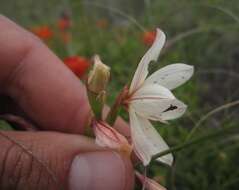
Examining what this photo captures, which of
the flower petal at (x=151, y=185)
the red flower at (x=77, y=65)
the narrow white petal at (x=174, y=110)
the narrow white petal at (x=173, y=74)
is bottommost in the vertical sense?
the red flower at (x=77, y=65)

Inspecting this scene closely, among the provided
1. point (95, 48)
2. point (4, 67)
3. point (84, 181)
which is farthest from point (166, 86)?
point (95, 48)

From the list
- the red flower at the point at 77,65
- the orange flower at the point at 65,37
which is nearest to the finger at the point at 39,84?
the red flower at the point at 77,65

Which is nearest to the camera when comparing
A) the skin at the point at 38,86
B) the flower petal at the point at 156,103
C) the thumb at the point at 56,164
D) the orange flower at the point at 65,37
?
the flower petal at the point at 156,103

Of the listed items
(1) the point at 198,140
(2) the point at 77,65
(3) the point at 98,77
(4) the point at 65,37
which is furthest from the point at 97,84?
(4) the point at 65,37

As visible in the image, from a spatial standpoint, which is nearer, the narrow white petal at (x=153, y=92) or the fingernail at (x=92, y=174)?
the narrow white petal at (x=153, y=92)

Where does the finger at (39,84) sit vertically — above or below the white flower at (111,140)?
below

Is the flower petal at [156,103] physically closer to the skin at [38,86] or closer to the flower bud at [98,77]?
the flower bud at [98,77]

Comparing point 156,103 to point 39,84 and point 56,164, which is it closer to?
point 56,164
